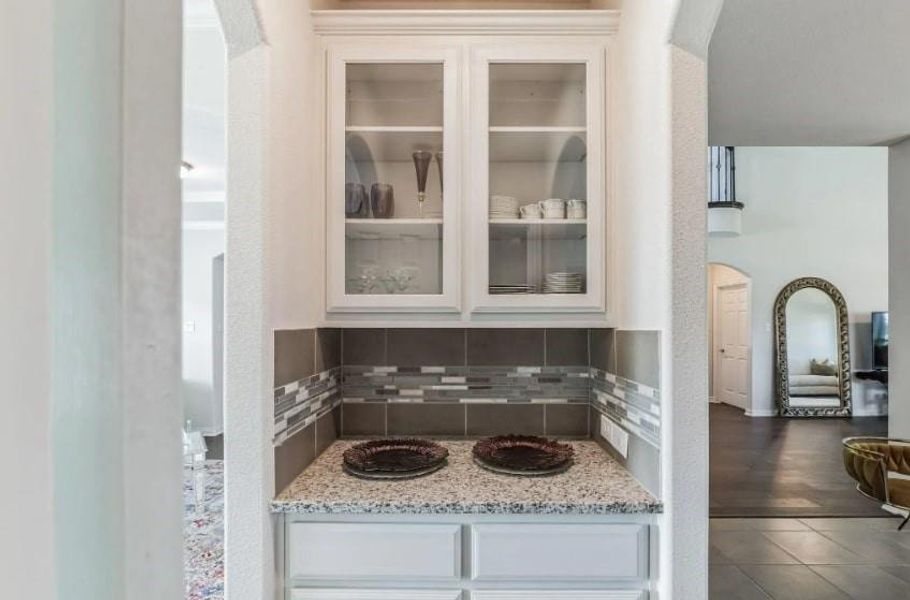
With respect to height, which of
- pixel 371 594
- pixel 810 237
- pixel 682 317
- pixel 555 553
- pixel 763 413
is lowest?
pixel 763 413

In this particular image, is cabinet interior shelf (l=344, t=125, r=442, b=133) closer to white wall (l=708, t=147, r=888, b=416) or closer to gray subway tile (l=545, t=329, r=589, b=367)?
gray subway tile (l=545, t=329, r=589, b=367)

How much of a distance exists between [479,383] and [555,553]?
822 mm

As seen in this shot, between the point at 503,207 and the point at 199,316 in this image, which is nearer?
the point at 503,207

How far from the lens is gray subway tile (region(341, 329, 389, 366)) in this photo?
7.11 feet

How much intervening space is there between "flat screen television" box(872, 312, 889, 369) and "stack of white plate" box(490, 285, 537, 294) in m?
7.62

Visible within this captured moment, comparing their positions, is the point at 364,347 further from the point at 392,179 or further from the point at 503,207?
the point at 503,207

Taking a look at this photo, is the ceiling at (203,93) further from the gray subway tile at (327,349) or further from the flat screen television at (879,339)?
the flat screen television at (879,339)

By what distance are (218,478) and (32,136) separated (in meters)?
4.37

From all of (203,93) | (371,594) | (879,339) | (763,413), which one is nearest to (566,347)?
(371,594)

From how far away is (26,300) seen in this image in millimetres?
268

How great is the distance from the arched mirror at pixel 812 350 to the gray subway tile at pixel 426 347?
6862 mm

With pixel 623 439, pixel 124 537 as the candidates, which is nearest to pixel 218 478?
pixel 623 439

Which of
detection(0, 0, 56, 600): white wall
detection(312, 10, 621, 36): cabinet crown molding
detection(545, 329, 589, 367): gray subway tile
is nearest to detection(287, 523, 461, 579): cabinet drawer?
detection(545, 329, 589, 367): gray subway tile

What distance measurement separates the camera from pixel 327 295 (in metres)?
1.82
